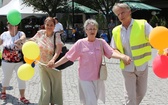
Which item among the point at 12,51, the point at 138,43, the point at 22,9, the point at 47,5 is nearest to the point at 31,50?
the point at 12,51

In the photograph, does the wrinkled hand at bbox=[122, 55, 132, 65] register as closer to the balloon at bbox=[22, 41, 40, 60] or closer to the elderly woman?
the elderly woman

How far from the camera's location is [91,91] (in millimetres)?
4910

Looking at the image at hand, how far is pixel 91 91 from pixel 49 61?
3.82ft

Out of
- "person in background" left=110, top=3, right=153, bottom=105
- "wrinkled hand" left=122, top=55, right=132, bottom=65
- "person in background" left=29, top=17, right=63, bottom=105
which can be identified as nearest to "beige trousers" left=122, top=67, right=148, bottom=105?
"person in background" left=110, top=3, right=153, bottom=105

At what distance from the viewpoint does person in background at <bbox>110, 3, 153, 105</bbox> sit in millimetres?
4719

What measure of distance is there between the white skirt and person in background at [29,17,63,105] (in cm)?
93

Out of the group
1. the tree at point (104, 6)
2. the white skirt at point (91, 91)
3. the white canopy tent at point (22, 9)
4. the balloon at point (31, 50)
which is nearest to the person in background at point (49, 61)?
the balloon at point (31, 50)

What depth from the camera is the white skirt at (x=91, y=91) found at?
16.0ft

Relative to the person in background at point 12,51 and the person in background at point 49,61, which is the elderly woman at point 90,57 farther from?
the person in background at point 12,51

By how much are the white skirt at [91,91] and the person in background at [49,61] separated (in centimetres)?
93

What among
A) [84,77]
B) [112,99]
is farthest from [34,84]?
[84,77]

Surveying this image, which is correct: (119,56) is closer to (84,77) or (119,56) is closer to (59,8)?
(84,77)

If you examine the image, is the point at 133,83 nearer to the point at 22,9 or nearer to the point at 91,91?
the point at 91,91

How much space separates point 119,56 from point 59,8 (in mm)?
22297
